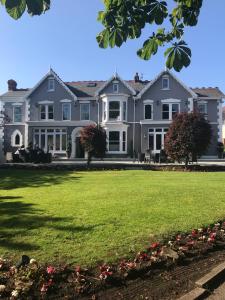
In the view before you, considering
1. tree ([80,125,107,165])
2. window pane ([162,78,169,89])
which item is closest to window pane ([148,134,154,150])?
window pane ([162,78,169,89])

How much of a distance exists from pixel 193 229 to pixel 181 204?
2.51m

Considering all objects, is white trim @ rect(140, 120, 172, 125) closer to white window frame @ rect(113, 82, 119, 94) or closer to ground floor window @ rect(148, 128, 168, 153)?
ground floor window @ rect(148, 128, 168, 153)

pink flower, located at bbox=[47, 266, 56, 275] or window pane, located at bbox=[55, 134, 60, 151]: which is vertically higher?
window pane, located at bbox=[55, 134, 60, 151]

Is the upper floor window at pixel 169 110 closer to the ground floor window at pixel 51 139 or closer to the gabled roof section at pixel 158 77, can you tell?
the gabled roof section at pixel 158 77

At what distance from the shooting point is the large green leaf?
11.5 feet

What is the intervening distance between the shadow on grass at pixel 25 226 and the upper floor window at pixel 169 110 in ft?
106

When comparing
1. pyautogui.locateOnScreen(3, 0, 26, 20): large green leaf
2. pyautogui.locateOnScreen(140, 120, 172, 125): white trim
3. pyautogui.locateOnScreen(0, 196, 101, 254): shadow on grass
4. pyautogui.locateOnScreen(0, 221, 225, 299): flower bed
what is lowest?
pyautogui.locateOnScreen(0, 221, 225, 299): flower bed

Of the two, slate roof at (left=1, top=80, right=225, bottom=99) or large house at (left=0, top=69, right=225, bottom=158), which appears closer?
large house at (left=0, top=69, right=225, bottom=158)

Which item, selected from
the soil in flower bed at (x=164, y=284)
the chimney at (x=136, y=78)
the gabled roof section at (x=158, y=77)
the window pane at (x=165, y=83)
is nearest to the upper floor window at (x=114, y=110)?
the gabled roof section at (x=158, y=77)

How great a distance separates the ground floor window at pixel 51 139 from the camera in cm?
4281

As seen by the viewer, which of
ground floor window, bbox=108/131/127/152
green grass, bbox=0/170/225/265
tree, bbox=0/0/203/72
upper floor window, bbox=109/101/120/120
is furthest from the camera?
upper floor window, bbox=109/101/120/120

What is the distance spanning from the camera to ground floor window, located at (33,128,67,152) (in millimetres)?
42812

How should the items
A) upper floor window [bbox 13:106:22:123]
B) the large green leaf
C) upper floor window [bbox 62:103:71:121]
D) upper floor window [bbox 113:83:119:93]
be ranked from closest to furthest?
the large green leaf, upper floor window [bbox 113:83:119:93], upper floor window [bbox 62:103:71:121], upper floor window [bbox 13:106:22:123]

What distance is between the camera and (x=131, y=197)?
11.4 m
